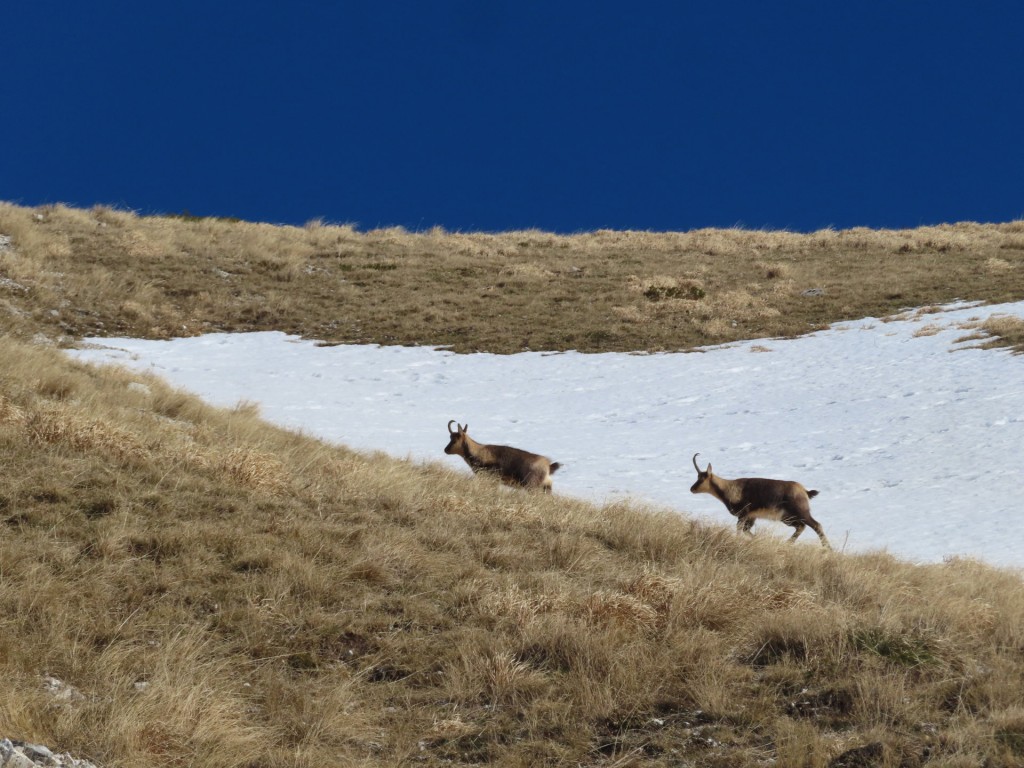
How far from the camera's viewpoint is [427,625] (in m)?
6.41

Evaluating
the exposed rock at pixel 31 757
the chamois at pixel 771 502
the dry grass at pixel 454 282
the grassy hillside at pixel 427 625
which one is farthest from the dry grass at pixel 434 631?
the dry grass at pixel 454 282

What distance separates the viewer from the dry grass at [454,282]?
2648 cm

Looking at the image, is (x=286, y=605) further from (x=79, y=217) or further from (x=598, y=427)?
(x=79, y=217)

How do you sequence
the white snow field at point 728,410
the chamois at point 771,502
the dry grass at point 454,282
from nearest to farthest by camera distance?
1. the chamois at point 771,502
2. the white snow field at point 728,410
3. the dry grass at point 454,282

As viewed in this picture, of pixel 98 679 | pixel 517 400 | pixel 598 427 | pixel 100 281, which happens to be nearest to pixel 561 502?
pixel 98 679

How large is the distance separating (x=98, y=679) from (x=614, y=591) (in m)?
3.58

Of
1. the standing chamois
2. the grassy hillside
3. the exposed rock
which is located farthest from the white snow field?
the exposed rock

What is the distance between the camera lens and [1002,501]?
513 inches

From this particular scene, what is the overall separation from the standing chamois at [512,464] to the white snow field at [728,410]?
0.92 m

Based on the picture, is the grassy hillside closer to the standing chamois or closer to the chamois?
the standing chamois

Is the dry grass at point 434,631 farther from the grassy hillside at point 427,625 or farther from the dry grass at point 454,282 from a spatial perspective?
the dry grass at point 454,282

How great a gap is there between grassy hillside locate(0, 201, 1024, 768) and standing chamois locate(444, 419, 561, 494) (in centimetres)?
147

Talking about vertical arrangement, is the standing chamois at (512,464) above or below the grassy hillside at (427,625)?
above

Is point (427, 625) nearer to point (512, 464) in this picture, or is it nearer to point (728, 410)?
point (512, 464)
